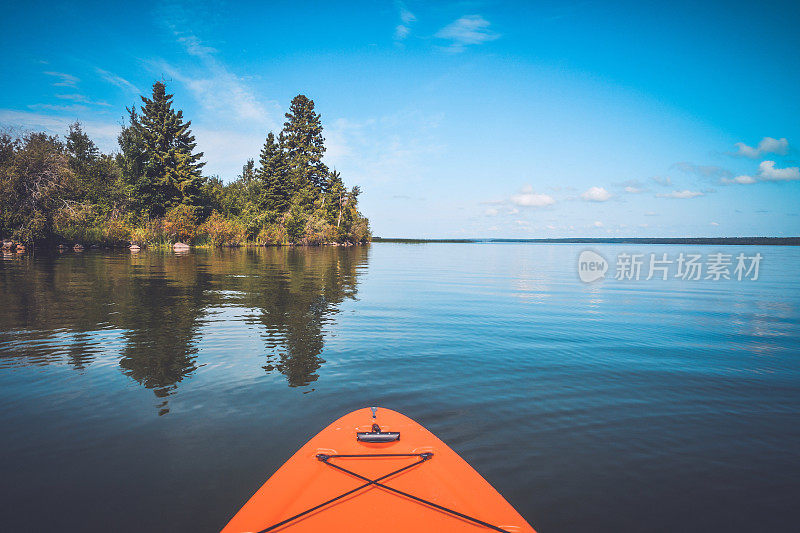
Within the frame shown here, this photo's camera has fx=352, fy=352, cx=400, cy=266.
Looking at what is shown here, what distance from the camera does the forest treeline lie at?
32906 mm

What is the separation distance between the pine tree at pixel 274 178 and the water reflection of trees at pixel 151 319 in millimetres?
52904

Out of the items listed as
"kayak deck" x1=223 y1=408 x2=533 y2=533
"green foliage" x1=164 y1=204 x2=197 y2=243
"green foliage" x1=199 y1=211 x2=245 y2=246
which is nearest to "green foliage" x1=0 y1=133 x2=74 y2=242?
"green foliage" x1=164 y1=204 x2=197 y2=243

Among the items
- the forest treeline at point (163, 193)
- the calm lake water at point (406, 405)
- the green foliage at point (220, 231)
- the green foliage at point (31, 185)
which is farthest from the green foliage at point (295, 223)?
the calm lake water at point (406, 405)

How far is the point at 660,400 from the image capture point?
586 cm

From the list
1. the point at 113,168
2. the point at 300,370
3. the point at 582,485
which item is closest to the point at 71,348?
the point at 300,370

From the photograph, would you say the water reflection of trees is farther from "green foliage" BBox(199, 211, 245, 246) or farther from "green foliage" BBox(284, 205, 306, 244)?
"green foliage" BBox(284, 205, 306, 244)

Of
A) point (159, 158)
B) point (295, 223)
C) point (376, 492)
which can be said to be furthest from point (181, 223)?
point (376, 492)

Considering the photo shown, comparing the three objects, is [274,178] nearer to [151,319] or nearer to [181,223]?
[181,223]

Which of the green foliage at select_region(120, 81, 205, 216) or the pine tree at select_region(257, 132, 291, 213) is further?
the pine tree at select_region(257, 132, 291, 213)

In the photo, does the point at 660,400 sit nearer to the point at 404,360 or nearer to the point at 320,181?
the point at 404,360

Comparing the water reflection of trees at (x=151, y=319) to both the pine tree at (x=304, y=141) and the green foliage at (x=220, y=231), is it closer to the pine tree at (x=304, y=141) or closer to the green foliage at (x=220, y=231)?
the green foliage at (x=220, y=231)

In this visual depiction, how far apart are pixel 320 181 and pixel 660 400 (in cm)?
7687

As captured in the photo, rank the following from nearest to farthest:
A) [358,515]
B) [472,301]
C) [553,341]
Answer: [358,515], [553,341], [472,301]

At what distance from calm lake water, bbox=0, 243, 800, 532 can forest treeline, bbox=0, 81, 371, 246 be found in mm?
30424
